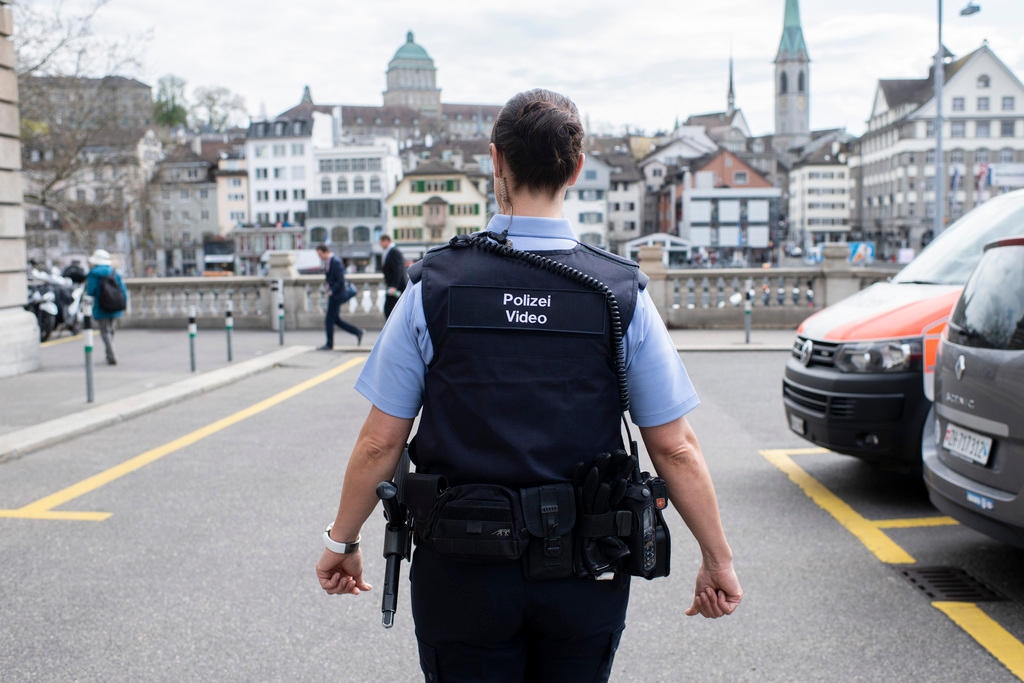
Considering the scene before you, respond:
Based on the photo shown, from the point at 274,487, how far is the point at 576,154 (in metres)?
5.56

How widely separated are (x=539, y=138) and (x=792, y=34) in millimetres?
196185

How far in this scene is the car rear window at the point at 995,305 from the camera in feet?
15.4

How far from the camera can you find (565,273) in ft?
7.76

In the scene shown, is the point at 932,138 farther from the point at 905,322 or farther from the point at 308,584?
the point at 308,584

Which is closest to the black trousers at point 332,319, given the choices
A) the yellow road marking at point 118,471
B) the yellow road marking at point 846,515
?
the yellow road marking at point 118,471

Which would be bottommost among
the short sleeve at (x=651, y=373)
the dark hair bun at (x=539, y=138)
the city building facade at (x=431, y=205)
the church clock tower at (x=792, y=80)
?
the short sleeve at (x=651, y=373)

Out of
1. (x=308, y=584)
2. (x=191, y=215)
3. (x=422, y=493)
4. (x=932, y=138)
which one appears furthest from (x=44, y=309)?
(x=932, y=138)

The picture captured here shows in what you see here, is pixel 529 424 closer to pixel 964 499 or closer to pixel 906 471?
pixel 964 499

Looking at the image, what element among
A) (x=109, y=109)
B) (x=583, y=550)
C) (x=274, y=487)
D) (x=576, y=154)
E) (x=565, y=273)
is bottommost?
(x=274, y=487)

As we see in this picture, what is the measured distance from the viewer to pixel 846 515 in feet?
21.5

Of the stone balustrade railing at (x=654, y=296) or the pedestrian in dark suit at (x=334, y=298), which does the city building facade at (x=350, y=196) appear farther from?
the pedestrian in dark suit at (x=334, y=298)

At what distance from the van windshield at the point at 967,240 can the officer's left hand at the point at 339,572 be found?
18.6ft

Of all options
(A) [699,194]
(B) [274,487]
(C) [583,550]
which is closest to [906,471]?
(B) [274,487]

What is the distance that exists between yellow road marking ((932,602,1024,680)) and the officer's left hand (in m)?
2.84
